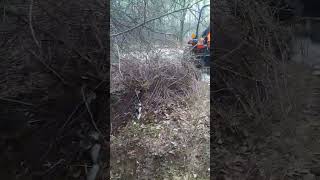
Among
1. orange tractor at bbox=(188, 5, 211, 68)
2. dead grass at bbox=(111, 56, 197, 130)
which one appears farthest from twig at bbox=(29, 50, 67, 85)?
orange tractor at bbox=(188, 5, 211, 68)

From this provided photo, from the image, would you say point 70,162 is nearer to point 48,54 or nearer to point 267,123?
point 48,54

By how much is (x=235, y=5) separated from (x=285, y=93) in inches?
24.7

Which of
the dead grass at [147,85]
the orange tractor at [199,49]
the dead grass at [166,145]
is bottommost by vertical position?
the dead grass at [166,145]

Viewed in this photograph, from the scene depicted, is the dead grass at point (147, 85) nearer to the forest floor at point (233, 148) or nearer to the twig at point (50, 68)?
the forest floor at point (233, 148)

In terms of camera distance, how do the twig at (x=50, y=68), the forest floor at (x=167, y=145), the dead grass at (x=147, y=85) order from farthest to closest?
the dead grass at (x=147, y=85)
the forest floor at (x=167, y=145)
the twig at (x=50, y=68)

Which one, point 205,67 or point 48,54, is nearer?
point 48,54

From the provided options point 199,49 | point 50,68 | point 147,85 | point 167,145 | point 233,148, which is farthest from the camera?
point 199,49

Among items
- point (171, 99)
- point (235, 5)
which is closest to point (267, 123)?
point (235, 5)

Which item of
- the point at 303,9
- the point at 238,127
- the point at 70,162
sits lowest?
the point at 70,162

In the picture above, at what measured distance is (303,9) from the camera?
148cm

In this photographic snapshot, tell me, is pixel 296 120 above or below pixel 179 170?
above

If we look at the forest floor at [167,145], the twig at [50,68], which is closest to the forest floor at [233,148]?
the forest floor at [167,145]

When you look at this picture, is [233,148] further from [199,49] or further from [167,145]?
[199,49]

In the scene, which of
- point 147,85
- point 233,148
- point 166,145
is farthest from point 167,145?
point 147,85
